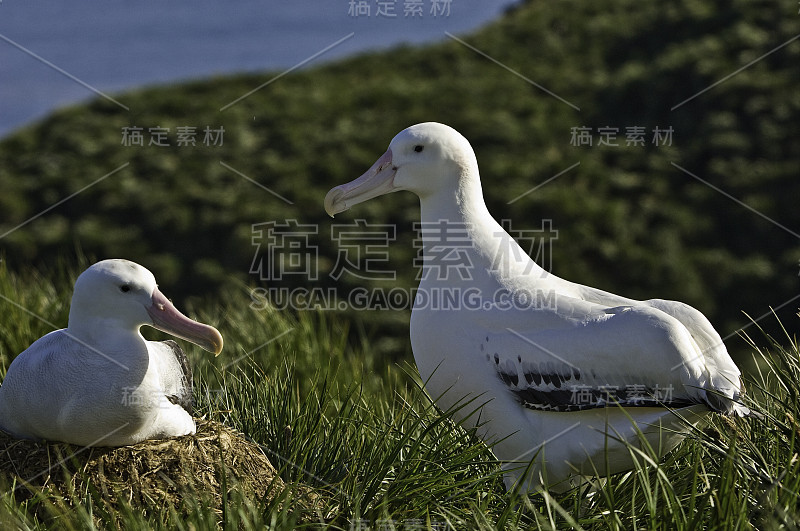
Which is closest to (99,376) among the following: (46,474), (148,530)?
(46,474)

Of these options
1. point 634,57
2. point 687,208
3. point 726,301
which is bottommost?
point 726,301

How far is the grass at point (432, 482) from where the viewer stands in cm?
328

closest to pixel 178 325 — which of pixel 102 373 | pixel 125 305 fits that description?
pixel 125 305

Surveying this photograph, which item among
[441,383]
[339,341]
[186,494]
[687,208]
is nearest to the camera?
[186,494]

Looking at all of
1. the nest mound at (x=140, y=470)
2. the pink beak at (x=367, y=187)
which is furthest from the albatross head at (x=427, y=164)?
the nest mound at (x=140, y=470)

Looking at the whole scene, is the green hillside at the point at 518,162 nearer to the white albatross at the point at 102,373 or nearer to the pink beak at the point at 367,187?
the pink beak at the point at 367,187

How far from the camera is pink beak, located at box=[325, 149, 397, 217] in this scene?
468 cm

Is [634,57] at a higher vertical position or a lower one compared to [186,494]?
higher

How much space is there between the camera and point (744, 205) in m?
18.8

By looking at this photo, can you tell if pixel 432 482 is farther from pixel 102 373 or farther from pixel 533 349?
pixel 102 373

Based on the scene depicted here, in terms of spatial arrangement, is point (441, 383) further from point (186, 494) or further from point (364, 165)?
point (364, 165)

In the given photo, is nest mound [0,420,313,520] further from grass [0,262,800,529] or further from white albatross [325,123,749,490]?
white albatross [325,123,749,490]

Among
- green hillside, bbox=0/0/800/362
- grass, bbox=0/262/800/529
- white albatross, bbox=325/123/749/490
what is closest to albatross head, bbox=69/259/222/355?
grass, bbox=0/262/800/529

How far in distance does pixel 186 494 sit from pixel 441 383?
4.61ft
